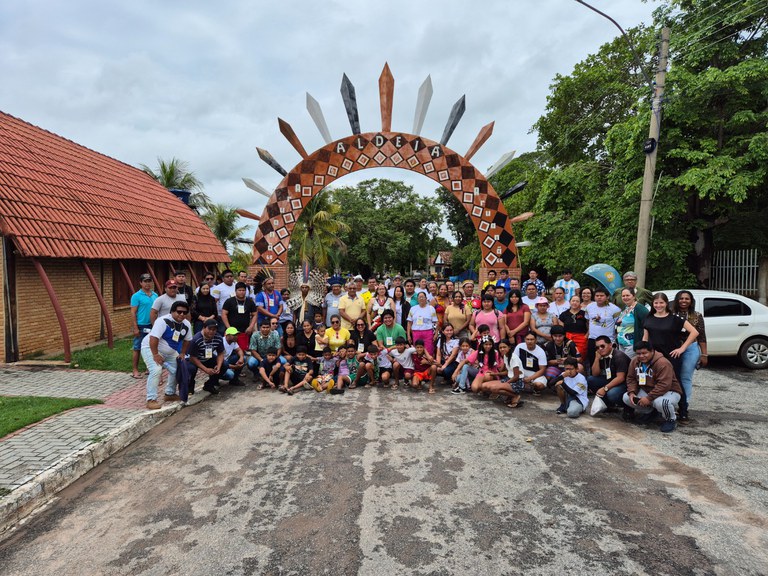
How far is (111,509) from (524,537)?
3274 millimetres

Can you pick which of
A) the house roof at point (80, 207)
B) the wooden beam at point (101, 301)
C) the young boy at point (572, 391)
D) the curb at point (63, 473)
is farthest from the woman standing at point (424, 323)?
the house roof at point (80, 207)

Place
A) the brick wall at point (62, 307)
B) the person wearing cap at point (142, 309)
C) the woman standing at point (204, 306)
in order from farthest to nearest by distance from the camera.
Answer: the brick wall at point (62, 307) → the woman standing at point (204, 306) → the person wearing cap at point (142, 309)

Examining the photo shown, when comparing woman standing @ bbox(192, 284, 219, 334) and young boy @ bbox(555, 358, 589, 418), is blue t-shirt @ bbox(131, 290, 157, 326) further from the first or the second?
young boy @ bbox(555, 358, 589, 418)

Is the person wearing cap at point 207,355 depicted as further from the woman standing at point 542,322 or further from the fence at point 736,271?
the fence at point 736,271

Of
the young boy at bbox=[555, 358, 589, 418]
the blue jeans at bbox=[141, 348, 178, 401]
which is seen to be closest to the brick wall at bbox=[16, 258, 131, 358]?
the blue jeans at bbox=[141, 348, 178, 401]

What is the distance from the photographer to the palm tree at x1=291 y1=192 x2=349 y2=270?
2908cm

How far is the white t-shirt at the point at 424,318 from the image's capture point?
7.96 meters

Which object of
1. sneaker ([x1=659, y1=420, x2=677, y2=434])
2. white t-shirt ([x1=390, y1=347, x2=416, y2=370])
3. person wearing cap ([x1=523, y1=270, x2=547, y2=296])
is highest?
person wearing cap ([x1=523, y1=270, x2=547, y2=296])

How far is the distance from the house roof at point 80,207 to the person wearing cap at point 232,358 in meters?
4.50

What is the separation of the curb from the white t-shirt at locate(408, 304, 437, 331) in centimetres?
420

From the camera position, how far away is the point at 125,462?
187 inches

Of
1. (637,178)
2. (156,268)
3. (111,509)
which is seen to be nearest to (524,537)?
(111,509)

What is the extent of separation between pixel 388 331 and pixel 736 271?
37.2ft

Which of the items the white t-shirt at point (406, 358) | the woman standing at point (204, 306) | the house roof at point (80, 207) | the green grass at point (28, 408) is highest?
the house roof at point (80, 207)
